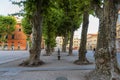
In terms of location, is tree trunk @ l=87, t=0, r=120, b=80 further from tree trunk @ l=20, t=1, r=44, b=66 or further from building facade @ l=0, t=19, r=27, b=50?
building facade @ l=0, t=19, r=27, b=50

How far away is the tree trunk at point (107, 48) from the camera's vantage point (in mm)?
10914

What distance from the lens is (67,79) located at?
11.5 meters

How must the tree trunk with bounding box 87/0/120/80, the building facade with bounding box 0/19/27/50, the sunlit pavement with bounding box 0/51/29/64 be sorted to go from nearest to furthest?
the tree trunk with bounding box 87/0/120/80, the sunlit pavement with bounding box 0/51/29/64, the building facade with bounding box 0/19/27/50

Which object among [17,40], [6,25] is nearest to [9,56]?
[6,25]

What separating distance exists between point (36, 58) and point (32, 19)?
3.47 meters

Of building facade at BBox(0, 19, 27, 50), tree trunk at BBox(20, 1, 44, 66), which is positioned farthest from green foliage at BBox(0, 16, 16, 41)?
tree trunk at BBox(20, 1, 44, 66)

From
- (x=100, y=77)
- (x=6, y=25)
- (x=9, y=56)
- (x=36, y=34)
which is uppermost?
(x=6, y=25)

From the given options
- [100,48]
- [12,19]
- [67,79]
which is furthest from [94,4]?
[12,19]

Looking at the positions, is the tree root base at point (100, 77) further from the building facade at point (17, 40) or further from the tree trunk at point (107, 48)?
the building facade at point (17, 40)

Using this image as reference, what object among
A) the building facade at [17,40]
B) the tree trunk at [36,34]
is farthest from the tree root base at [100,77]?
the building facade at [17,40]

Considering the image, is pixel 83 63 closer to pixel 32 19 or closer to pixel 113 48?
pixel 32 19

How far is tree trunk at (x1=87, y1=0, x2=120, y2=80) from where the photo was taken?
35.8ft

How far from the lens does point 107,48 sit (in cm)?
1148

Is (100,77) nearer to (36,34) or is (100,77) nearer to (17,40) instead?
(36,34)
